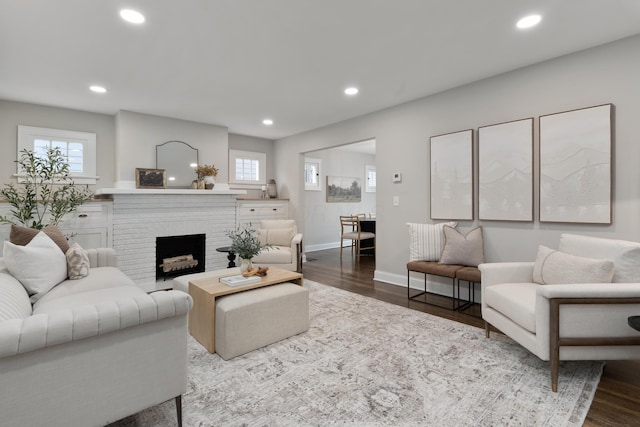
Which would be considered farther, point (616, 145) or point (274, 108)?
point (274, 108)

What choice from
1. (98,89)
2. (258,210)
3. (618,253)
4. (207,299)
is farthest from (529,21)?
(258,210)

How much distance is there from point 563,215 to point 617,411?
1742mm

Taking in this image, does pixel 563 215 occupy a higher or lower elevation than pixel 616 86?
lower

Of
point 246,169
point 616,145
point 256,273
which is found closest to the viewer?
point 616,145

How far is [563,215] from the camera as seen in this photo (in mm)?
2895

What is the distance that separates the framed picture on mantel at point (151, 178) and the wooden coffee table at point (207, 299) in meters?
2.51

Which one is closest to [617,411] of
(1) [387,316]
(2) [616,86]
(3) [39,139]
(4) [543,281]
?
(4) [543,281]

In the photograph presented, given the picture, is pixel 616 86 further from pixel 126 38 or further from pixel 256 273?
pixel 126 38

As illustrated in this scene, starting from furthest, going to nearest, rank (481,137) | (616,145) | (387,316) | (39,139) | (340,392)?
(39,139)
(481,137)
(387,316)
(616,145)
(340,392)

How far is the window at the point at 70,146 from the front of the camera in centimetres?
410

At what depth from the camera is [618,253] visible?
6.93 ft

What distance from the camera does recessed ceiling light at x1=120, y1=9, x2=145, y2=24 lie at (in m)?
2.22

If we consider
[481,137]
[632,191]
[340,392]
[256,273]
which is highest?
[481,137]

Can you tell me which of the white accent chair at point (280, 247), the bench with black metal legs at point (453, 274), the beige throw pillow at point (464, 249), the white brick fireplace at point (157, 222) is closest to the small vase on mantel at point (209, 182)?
the white brick fireplace at point (157, 222)
